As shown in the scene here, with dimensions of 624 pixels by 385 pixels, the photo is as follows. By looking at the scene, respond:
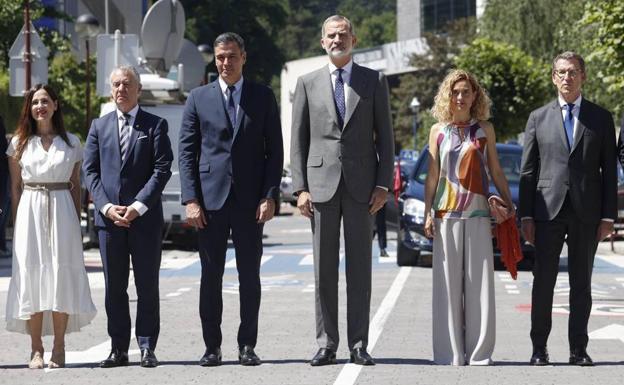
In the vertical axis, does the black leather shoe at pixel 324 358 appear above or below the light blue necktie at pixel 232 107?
below

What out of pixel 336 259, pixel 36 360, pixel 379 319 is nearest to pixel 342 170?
pixel 336 259

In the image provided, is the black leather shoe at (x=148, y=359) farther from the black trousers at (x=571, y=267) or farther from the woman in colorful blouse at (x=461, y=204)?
the black trousers at (x=571, y=267)

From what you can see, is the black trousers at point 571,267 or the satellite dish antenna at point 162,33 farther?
the satellite dish antenna at point 162,33

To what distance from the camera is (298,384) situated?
9.59m

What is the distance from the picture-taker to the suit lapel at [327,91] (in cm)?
1064

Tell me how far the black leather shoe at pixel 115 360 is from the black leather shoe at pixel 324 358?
1.20 metres

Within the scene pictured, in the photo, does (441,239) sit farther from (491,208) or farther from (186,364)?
(186,364)

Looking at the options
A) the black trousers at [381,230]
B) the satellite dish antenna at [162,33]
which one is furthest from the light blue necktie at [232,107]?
the satellite dish antenna at [162,33]

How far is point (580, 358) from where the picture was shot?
10.7m

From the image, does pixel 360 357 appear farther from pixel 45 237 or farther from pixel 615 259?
pixel 615 259

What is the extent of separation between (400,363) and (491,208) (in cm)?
115

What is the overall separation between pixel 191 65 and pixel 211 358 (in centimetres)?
2535

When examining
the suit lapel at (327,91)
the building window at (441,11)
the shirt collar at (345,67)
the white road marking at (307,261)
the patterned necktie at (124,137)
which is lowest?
the white road marking at (307,261)

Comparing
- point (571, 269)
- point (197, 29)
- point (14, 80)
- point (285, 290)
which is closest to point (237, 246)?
point (571, 269)
